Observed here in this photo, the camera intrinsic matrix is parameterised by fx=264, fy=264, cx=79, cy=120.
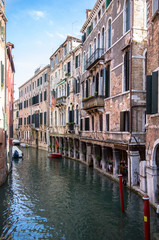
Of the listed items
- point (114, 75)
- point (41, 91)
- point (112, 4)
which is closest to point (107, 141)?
point (114, 75)

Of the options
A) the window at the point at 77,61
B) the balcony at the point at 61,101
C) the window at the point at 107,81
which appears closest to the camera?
the window at the point at 107,81

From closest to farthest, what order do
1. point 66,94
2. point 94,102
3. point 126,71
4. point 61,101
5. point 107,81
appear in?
point 126,71 < point 107,81 < point 94,102 < point 66,94 < point 61,101

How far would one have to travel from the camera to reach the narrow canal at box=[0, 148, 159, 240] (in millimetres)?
9570

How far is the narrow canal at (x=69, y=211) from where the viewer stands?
31.4 feet

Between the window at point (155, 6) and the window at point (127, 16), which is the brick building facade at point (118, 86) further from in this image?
the window at point (155, 6)

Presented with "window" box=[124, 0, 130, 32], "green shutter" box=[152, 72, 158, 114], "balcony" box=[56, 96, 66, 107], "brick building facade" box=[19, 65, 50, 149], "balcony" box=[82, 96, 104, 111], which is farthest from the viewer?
"brick building facade" box=[19, 65, 50, 149]

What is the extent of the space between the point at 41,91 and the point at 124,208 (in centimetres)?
3775

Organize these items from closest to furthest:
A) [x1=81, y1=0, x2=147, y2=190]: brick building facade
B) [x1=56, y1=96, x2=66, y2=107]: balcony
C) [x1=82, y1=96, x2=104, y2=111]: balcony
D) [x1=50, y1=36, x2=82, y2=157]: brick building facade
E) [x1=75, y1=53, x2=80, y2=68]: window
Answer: [x1=81, y1=0, x2=147, y2=190]: brick building facade
[x1=82, y1=96, x2=104, y2=111]: balcony
[x1=75, y1=53, x2=80, y2=68]: window
[x1=50, y1=36, x2=82, y2=157]: brick building facade
[x1=56, y1=96, x2=66, y2=107]: balcony

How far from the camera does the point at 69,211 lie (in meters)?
12.0

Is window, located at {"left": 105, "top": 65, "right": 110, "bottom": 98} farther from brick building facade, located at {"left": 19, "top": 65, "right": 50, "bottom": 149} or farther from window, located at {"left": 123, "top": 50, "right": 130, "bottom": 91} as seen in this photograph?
brick building facade, located at {"left": 19, "top": 65, "right": 50, "bottom": 149}

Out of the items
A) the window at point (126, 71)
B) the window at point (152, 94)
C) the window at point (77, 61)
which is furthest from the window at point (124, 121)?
the window at point (77, 61)

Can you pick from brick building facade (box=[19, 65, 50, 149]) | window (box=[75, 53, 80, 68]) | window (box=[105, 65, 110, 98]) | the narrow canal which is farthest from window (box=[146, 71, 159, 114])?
brick building facade (box=[19, 65, 50, 149])

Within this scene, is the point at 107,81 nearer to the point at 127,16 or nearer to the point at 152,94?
the point at 127,16

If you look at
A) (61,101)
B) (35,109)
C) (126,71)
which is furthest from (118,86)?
(35,109)
